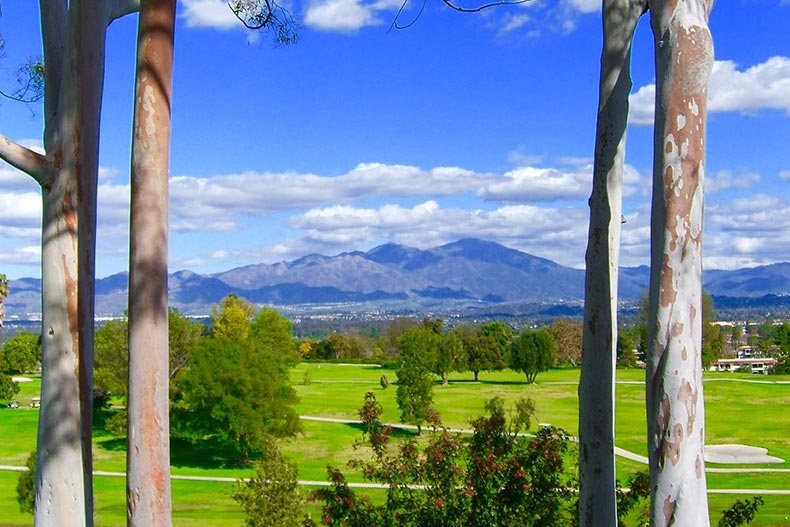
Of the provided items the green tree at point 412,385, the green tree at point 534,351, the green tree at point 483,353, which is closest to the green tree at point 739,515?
the green tree at point 412,385

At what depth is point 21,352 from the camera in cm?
7688

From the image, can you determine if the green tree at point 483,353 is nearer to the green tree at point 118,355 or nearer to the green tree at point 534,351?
the green tree at point 534,351

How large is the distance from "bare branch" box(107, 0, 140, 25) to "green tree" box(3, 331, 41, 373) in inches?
2957

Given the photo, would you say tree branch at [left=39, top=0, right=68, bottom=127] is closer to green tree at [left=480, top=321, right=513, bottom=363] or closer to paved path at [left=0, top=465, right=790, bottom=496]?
paved path at [left=0, top=465, right=790, bottom=496]

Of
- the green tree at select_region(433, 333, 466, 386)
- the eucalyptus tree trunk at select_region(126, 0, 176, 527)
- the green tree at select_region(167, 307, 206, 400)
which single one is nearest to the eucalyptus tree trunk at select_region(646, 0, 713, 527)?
the eucalyptus tree trunk at select_region(126, 0, 176, 527)

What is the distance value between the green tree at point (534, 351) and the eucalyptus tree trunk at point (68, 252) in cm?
7028

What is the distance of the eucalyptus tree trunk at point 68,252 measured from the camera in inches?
201

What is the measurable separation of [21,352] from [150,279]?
78857 millimetres

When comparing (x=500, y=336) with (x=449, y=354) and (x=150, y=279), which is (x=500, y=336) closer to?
(x=449, y=354)

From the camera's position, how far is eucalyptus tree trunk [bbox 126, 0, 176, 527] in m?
4.62

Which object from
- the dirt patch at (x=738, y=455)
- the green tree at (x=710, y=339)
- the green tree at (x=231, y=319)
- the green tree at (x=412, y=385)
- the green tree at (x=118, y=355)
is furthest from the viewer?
the green tree at (x=710, y=339)

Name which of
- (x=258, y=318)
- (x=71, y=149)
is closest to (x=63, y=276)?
(x=71, y=149)

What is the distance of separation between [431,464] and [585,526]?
9.47ft

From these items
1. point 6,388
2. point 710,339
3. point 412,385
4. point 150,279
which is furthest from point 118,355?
point 710,339
